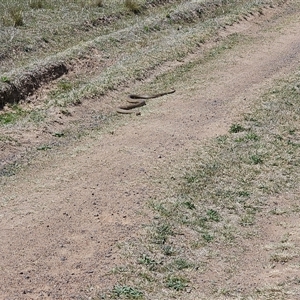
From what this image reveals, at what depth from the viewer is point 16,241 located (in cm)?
715

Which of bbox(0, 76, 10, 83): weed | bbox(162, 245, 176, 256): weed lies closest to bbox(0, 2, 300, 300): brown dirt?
bbox(162, 245, 176, 256): weed

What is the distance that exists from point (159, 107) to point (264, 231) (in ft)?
15.3

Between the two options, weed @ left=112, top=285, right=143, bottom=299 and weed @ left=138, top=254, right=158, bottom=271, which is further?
weed @ left=138, top=254, right=158, bottom=271

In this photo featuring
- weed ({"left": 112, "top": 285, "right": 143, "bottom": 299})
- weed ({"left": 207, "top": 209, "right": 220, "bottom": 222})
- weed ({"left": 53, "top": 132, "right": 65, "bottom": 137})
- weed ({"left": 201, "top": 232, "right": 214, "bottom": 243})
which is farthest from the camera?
weed ({"left": 53, "top": 132, "right": 65, "bottom": 137})

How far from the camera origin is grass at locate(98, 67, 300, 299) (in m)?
6.78

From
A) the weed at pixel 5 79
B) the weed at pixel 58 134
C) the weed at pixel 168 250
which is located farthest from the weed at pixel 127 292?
the weed at pixel 5 79

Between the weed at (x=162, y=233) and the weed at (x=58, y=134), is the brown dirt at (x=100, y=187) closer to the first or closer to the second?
the weed at (x=58, y=134)

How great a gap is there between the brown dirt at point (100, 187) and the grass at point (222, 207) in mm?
229

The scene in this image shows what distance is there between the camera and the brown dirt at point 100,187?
21.9 feet

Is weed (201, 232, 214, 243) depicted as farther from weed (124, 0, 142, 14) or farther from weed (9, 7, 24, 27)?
weed (124, 0, 142, 14)

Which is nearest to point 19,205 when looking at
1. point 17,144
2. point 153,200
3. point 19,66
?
point 153,200

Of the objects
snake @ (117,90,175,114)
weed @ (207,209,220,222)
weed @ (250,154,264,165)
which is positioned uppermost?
snake @ (117,90,175,114)

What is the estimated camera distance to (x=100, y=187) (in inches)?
335

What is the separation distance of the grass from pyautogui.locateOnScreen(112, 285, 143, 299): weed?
0.30ft
